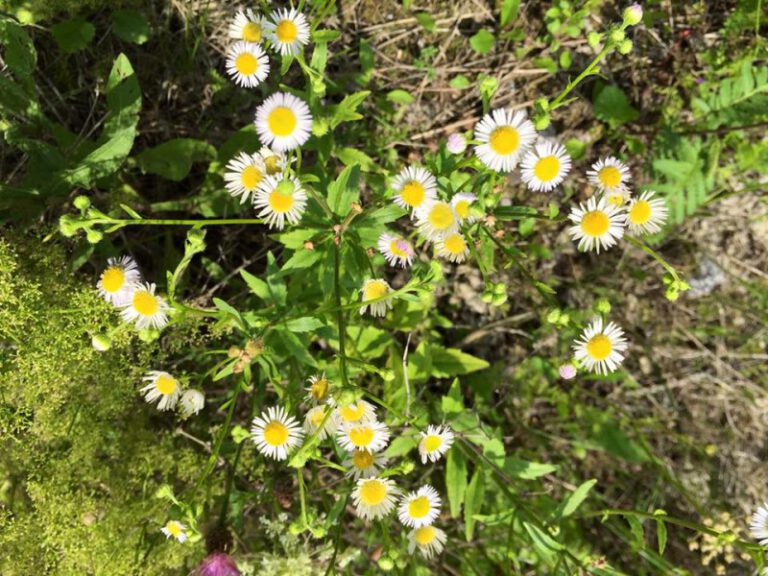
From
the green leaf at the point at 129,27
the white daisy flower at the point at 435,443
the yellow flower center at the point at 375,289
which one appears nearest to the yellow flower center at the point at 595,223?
the yellow flower center at the point at 375,289

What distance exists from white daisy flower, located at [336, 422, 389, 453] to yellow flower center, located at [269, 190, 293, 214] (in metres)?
0.92

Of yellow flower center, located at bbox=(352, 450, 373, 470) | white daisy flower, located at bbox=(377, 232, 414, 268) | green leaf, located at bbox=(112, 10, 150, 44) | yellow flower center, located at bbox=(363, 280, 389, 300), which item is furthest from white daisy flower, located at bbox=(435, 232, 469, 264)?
green leaf, located at bbox=(112, 10, 150, 44)

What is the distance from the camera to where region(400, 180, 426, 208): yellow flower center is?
259cm

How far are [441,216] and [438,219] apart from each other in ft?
0.06

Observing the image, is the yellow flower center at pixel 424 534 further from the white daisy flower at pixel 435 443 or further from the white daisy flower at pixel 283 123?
the white daisy flower at pixel 283 123

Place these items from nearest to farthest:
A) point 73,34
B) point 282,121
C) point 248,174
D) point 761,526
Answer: point 282,121 < point 248,174 < point 761,526 < point 73,34

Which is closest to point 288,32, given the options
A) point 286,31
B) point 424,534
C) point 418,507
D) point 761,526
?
point 286,31

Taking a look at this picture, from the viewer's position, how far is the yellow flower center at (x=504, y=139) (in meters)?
2.53

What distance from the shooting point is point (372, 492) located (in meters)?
2.61

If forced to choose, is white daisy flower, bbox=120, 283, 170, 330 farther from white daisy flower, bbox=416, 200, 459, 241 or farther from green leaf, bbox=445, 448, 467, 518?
green leaf, bbox=445, 448, 467, 518

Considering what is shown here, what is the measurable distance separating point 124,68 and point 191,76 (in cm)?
60

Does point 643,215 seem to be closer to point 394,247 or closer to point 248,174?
point 394,247

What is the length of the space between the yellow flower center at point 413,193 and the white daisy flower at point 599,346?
0.90 m

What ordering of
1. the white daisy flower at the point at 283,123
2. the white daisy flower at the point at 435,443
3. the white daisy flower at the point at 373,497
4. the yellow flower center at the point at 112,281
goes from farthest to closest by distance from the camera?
the white daisy flower at the point at 435,443 < the white daisy flower at the point at 373,497 < the yellow flower center at the point at 112,281 < the white daisy flower at the point at 283,123
